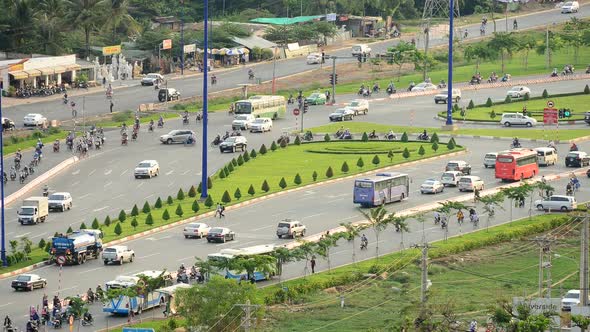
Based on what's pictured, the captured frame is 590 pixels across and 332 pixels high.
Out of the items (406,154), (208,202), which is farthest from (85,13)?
(208,202)

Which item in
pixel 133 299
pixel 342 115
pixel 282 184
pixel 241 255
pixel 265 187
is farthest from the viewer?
pixel 342 115

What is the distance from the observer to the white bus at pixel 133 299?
9444 centimetres

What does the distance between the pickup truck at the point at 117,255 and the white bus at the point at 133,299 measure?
7.38 meters

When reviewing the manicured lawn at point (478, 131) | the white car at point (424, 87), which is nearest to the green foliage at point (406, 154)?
the manicured lawn at point (478, 131)

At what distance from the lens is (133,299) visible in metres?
94.7

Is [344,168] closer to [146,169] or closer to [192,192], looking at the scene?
[192,192]

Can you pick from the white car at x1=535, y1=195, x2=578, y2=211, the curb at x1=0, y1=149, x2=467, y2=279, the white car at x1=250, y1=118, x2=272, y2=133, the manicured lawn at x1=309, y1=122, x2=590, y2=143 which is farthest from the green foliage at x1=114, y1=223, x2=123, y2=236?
the white car at x1=250, y1=118, x2=272, y2=133

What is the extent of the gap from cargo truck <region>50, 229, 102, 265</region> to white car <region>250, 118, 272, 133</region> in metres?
52.8

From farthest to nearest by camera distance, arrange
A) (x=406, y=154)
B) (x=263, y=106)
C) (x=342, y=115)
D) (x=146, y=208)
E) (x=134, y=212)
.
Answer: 1. (x=263, y=106)
2. (x=342, y=115)
3. (x=406, y=154)
4. (x=146, y=208)
5. (x=134, y=212)

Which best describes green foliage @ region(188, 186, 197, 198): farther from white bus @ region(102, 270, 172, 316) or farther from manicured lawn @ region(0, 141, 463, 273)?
white bus @ region(102, 270, 172, 316)

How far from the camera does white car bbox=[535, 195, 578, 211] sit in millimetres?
119613

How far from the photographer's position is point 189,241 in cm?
11319

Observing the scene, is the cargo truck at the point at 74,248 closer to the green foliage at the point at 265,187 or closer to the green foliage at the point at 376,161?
the green foliage at the point at 265,187

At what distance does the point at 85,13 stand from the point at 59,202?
2884 inches
